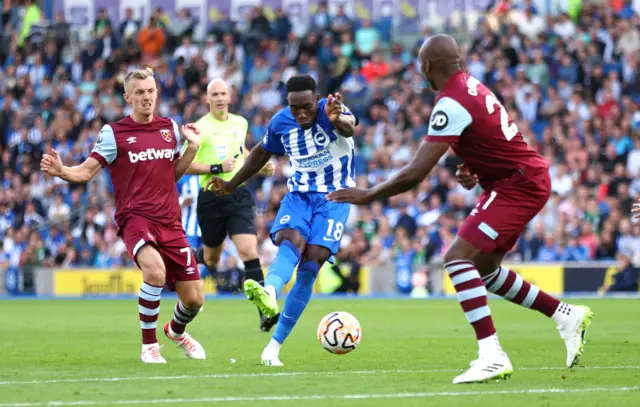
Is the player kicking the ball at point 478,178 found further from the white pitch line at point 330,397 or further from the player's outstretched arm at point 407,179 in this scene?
the white pitch line at point 330,397

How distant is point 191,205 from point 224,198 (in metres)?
1.19

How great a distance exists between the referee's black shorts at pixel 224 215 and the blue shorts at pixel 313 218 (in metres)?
3.84

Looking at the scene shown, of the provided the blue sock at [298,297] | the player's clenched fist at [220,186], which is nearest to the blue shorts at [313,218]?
the blue sock at [298,297]

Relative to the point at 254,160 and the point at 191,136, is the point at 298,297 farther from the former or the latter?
the point at 191,136

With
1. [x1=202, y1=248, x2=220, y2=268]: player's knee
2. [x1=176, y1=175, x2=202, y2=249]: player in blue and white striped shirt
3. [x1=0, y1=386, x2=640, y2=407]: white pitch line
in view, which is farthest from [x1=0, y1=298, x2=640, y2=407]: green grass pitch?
[x1=176, y1=175, x2=202, y2=249]: player in blue and white striped shirt

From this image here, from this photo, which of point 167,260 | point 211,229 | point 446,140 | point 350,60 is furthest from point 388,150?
point 446,140

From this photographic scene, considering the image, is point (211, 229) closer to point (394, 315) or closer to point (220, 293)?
point (394, 315)

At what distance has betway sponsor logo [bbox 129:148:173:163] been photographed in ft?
33.6

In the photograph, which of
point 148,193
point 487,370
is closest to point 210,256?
point 148,193

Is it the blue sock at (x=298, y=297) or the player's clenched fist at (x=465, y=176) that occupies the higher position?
the player's clenched fist at (x=465, y=176)

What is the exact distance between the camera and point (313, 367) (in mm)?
9609

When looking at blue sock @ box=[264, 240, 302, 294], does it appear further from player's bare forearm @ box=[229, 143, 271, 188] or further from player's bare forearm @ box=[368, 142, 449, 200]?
player's bare forearm @ box=[368, 142, 449, 200]

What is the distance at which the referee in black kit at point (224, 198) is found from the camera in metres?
14.0

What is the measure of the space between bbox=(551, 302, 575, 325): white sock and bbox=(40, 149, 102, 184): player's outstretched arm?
12.6 feet
